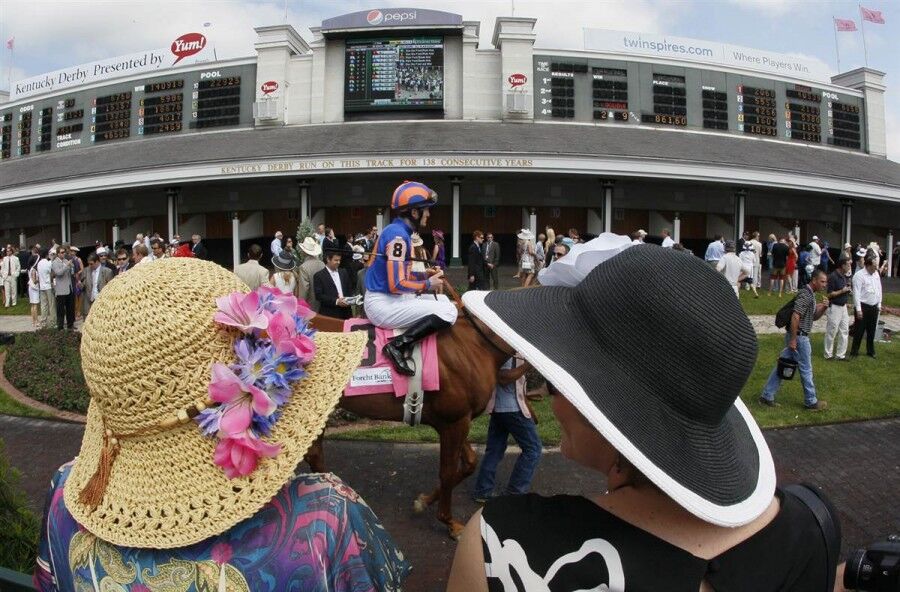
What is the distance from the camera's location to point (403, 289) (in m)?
4.97

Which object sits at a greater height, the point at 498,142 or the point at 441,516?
the point at 498,142

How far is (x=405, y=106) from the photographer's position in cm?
2564

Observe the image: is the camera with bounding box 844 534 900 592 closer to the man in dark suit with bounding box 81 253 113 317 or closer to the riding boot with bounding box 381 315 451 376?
the riding boot with bounding box 381 315 451 376

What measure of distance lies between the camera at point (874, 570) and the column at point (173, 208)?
1045 inches

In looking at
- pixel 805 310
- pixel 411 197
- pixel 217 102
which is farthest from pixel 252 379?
pixel 217 102

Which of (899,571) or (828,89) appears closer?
(899,571)

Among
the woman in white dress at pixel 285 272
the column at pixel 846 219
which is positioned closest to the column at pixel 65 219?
the woman in white dress at pixel 285 272

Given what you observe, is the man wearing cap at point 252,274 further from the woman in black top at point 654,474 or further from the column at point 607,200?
the column at point 607,200

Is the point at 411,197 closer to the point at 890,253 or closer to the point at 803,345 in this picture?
the point at 803,345

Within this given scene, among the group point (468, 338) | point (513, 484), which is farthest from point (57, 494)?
point (513, 484)

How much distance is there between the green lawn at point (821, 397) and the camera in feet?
24.5

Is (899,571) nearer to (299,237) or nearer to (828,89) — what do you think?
(299,237)

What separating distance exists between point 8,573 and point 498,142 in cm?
2234

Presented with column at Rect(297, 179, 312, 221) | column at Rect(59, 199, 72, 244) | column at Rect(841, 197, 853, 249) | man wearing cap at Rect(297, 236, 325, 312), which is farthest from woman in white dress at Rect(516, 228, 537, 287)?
column at Rect(59, 199, 72, 244)
